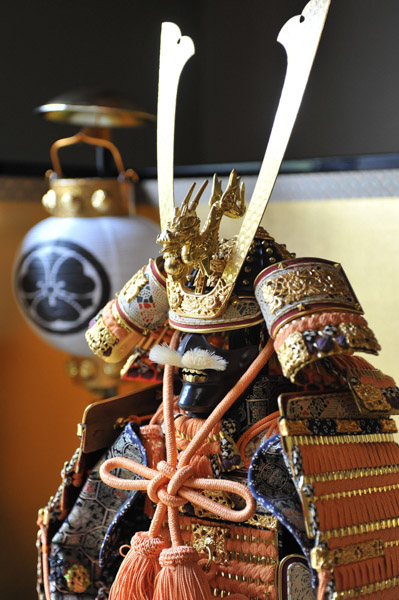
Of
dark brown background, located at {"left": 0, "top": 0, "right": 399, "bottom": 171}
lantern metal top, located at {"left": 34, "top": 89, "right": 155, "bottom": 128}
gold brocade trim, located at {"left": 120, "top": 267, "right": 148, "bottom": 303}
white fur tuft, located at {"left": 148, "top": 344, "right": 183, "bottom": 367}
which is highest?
dark brown background, located at {"left": 0, "top": 0, "right": 399, "bottom": 171}

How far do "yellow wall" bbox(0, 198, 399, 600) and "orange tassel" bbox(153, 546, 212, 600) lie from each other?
2.42 ft

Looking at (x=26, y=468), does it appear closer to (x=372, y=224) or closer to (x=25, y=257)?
(x=25, y=257)

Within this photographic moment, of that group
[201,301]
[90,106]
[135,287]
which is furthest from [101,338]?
[90,106]

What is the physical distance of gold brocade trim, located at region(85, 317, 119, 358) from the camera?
1.13 m

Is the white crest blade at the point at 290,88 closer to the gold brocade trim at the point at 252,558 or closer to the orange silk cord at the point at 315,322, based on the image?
the orange silk cord at the point at 315,322

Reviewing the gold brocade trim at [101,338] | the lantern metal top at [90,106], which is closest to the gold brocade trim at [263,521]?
the gold brocade trim at [101,338]

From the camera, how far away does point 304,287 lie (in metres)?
0.92

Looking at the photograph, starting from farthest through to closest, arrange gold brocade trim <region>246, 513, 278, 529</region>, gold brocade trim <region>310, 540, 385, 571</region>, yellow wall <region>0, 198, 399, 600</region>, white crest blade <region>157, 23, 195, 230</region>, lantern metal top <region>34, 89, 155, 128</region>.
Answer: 1. lantern metal top <region>34, 89, 155, 128</region>
2. yellow wall <region>0, 198, 399, 600</region>
3. white crest blade <region>157, 23, 195, 230</region>
4. gold brocade trim <region>246, 513, 278, 529</region>
5. gold brocade trim <region>310, 540, 385, 571</region>

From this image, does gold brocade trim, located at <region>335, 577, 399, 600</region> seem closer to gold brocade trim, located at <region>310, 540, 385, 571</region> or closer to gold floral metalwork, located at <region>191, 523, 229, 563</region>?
gold brocade trim, located at <region>310, 540, 385, 571</region>

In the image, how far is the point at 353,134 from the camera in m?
1.99

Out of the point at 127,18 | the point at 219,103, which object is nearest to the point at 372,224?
the point at 219,103

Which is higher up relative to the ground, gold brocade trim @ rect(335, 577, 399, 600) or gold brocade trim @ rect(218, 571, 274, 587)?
gold brocade trim @ rect(218, 571, 274, 587)

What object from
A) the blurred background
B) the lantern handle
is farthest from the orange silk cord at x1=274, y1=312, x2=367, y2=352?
the lantern handle

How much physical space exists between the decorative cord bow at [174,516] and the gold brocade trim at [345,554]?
108 millimetres
